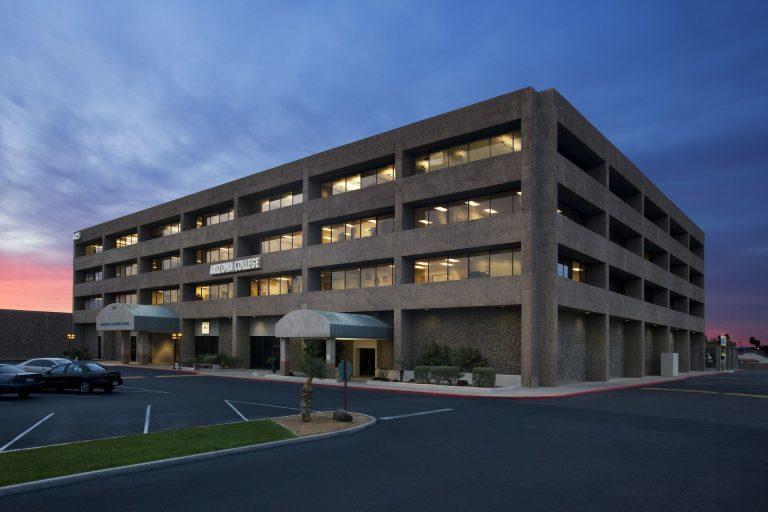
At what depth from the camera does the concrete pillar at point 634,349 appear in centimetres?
4762

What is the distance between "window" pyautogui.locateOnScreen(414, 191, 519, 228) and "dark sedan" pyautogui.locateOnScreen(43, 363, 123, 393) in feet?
72.5

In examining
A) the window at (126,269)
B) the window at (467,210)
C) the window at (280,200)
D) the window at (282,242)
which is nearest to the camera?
the window at (467,210)

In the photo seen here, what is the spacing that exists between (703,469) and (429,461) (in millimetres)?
5811

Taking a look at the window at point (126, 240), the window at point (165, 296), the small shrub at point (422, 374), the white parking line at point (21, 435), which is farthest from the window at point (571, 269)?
the window at point (126, 240)

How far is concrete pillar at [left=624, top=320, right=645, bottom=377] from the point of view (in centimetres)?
4762

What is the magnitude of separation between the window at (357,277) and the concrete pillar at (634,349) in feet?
72.7

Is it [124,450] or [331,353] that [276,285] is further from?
[124,450]

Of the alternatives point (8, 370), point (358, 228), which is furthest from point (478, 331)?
point (8, 370)

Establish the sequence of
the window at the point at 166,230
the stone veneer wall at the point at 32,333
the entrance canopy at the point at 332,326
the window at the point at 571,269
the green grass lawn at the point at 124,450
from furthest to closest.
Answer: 1. the stone veneer wall at the point at 32,333
2. the window at the point at 166,230
3. the entrance canopy at the point at 332,326
4. the window at the point at 571,269
5. the green grass lawn at the point at 124,450

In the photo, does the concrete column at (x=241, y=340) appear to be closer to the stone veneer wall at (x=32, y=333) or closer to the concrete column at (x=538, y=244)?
the concrete column at (x=538, y=244)

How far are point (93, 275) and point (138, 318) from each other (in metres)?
26.9

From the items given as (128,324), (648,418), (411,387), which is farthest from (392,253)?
(128,324)

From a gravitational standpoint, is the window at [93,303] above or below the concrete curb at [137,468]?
above

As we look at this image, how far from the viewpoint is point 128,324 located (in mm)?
57875
